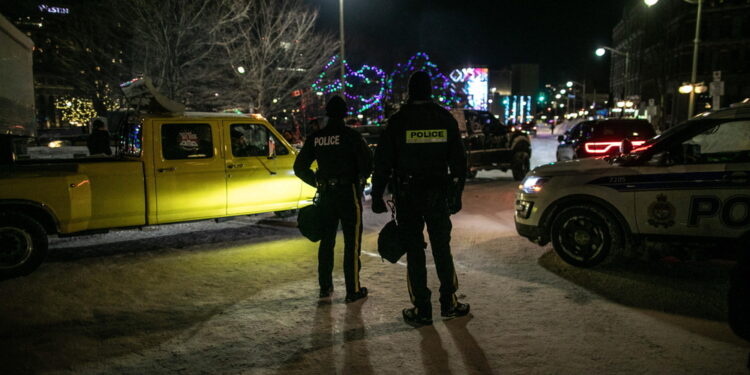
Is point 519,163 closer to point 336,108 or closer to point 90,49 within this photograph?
point 336,108

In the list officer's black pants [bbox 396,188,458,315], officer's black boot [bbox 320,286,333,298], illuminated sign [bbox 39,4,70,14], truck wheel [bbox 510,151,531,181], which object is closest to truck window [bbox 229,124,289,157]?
officer's black boot [bbox 320,286,333,298]

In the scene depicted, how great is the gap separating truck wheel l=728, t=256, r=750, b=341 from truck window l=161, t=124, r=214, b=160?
19.1ft

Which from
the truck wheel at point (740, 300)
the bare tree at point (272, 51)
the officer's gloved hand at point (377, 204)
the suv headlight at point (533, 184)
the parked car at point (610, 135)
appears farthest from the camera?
the bare tree at point (272, 51)

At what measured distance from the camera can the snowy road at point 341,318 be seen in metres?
3.48

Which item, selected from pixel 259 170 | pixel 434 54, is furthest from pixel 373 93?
pixel 259 170

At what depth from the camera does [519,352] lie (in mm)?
3592

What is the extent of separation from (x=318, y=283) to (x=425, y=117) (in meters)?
2.26

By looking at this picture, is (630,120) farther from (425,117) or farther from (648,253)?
(425,117)

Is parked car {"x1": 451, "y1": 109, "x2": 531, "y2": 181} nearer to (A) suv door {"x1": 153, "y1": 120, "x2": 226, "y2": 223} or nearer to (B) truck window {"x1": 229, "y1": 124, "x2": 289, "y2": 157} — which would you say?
(B) truck window {"x1": 229, "y1": 124, "x2": 289, "y2": 157}

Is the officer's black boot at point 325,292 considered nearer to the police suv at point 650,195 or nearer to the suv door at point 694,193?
the police suv at point 650,195

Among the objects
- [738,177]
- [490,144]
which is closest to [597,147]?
[490,144]

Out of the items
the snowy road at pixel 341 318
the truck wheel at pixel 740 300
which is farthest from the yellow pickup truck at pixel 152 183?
the truck wheel at pixel 740 300

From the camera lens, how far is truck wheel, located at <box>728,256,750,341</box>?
3.16m

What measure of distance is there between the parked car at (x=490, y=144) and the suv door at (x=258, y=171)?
22.1 ft
